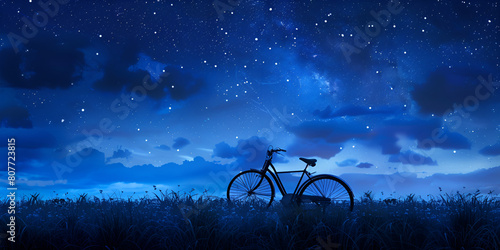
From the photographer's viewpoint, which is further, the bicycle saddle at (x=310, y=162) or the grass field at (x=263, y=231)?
the bicycle saddle at (x=310, y=162)

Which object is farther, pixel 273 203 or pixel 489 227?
pixel 273 203

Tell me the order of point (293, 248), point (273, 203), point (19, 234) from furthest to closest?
point (273, 203) < point (19, 234) < point (293, 248)

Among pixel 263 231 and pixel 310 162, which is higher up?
pixel 310 162

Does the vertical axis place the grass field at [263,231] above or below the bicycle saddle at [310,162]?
below

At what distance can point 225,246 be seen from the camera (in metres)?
5.92

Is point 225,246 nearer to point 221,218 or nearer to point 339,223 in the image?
point 221,218

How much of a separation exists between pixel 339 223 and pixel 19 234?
504cm

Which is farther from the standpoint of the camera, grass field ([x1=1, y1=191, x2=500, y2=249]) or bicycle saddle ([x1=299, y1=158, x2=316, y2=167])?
bicycle saddle ([x1=299, y1=158, x2=316, y2=167])

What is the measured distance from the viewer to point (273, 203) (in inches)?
389

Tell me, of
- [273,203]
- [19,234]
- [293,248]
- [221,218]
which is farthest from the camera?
[273,203]

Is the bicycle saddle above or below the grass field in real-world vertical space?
above

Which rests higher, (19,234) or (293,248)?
(19,234)

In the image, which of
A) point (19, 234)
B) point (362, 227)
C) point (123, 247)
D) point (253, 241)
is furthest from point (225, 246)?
point (19, 234)

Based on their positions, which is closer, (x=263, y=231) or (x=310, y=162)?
(x=263, y=231)
